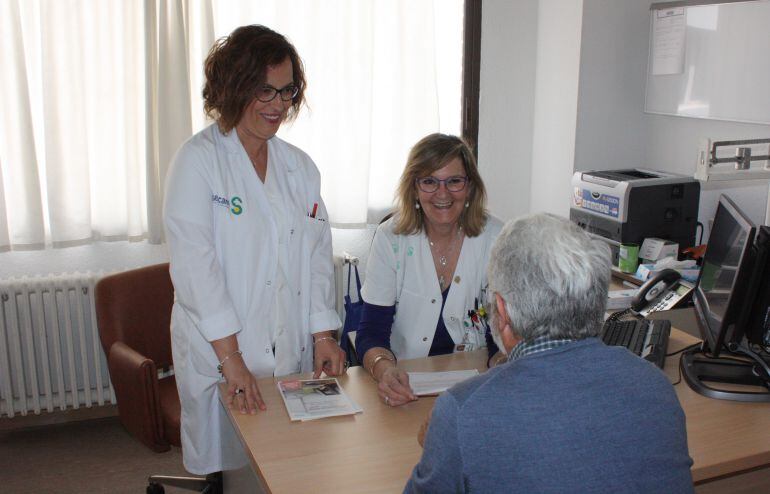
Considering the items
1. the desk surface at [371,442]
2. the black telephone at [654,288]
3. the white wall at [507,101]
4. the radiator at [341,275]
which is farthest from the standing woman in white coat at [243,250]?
the white wall at [507,101]

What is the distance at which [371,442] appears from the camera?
1.65 m

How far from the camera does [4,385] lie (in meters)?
3.12

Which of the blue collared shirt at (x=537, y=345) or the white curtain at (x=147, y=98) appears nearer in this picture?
the blue collared shirt at (x=537, y=345)

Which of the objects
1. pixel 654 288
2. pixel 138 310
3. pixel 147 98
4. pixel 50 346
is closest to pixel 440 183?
pixel 654 288

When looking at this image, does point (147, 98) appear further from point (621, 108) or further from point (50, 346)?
point (621, 108)

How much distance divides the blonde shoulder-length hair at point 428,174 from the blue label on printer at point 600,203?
3.17 feet

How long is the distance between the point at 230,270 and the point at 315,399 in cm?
43

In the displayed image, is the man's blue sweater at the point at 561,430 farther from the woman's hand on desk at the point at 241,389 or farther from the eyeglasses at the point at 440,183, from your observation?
the eyeglasses at the point at 440,183

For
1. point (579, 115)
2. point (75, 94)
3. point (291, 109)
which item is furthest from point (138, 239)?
point (579, 115)

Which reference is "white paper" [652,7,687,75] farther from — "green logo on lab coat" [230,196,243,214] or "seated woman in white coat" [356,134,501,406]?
"green logo on lab coat" [230,196,243,214]

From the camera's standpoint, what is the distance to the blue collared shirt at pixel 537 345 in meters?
1.21

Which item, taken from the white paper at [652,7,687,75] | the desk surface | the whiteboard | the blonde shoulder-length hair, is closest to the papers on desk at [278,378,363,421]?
the desk surface

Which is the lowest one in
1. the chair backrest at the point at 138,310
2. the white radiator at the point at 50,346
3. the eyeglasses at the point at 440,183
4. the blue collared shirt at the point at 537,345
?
the white radiator at the point at 50,346

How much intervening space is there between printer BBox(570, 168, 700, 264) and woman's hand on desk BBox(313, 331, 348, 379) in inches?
58.9
